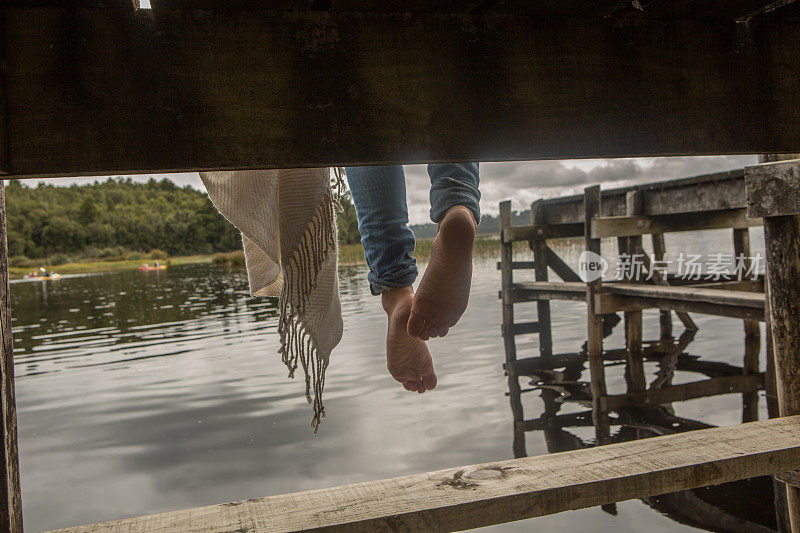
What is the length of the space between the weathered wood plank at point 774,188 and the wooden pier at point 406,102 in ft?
2.91

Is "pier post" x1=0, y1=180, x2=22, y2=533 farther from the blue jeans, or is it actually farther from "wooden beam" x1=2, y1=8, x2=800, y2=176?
the blue jeans

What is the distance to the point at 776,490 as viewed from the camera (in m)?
3.03

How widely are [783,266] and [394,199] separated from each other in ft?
4.49

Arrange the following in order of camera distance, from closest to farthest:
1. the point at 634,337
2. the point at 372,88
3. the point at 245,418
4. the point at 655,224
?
the point at 372,88, the point at 245,418, the point at 655,224, the point at 634,337

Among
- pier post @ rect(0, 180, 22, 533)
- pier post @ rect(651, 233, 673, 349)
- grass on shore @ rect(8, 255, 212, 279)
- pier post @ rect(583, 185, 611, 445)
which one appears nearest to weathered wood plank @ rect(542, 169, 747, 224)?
pier post @ rect(583, 185, 611, 445)

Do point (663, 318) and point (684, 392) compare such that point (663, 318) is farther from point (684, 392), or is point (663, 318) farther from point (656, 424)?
point (656, 424)

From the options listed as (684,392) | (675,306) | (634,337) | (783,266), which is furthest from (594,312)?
(783,266)

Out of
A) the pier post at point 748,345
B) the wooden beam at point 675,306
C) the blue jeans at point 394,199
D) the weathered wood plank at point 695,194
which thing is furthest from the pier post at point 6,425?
the weathered wood plank at point 695,194

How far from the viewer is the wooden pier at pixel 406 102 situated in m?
0.74

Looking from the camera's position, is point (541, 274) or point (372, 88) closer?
point (372, 88)

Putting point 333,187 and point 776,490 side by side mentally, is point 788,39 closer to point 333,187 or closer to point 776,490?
point 333,187

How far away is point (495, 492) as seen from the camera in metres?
1.07

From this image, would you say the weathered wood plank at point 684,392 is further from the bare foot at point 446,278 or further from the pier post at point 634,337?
the bare foot at point 446,278

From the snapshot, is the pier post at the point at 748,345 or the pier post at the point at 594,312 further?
the pier post at the point at 594,312
